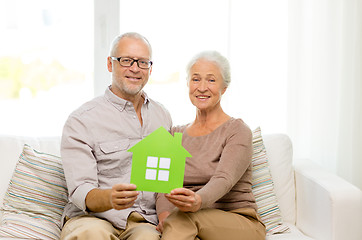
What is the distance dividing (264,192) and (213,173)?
489 millimetres

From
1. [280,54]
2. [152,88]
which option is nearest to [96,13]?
[152,88]

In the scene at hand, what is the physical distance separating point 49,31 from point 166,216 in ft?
5.38

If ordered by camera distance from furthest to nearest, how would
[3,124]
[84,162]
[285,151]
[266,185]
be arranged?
1. [3,124]
2. [285,151]
3. [266,185]
4. [84,162]

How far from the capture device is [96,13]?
130 inches

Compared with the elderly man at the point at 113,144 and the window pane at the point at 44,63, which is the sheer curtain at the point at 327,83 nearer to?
the elderly man at the point at 113,144

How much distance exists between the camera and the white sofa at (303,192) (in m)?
2.36

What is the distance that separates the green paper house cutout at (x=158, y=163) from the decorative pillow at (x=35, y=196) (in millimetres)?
692

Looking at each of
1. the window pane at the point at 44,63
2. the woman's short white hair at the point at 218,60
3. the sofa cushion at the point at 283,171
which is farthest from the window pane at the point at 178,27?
the woman's short white hair at the point at 218,60

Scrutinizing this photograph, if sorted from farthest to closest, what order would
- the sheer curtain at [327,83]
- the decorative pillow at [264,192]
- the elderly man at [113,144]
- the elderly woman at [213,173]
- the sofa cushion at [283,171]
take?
the sheer curtain at [327,83] < the sofa cushion at [283,171] < the decorative pillow at [264,192] < the elderly man at [113,144] < the elderly woman at [213,173]

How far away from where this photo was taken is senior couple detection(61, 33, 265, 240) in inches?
82.2

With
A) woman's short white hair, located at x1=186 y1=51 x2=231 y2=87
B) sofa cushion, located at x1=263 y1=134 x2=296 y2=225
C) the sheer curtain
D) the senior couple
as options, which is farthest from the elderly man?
the sheer curtain

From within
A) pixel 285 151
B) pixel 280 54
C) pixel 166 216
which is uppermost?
pixel 280 54

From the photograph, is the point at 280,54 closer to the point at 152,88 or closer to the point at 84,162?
the point at 152,88

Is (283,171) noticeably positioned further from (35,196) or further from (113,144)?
(35,196)
